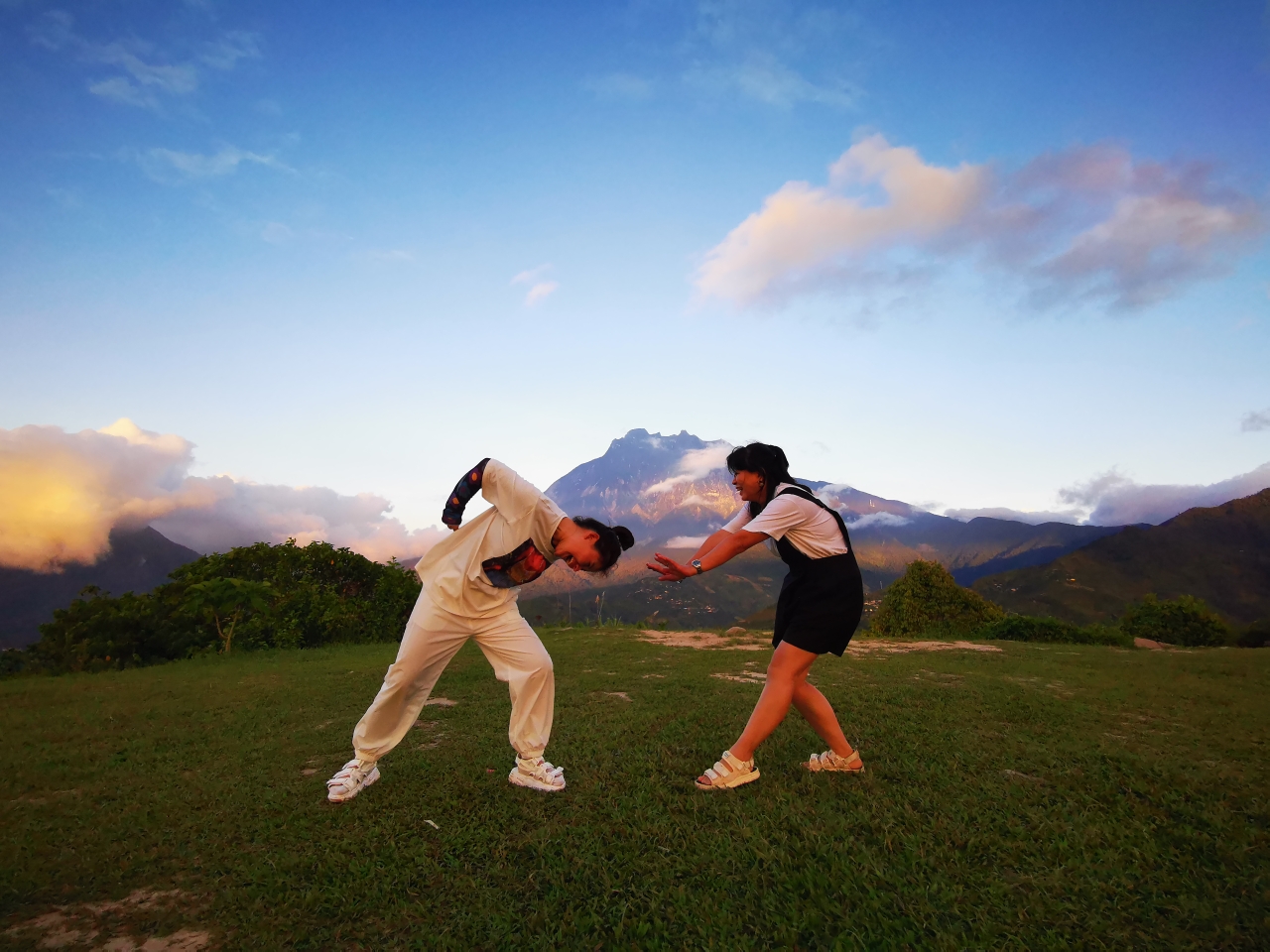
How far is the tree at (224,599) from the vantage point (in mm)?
11984

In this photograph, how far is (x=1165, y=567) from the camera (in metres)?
29.0

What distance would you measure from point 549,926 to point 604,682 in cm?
546

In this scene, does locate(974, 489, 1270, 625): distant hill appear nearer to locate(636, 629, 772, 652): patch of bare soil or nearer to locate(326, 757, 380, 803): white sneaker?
locate(636, 629, 772, 652): patch of bare soil

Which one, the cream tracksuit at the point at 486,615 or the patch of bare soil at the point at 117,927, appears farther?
the cream tracksuit at the point at 486,615

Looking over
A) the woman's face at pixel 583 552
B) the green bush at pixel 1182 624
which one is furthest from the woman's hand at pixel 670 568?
the green bush at pixel 1182 624

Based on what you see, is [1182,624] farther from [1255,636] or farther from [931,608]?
[931,608]

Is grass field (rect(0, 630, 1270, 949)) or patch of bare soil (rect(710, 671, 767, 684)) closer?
grass field (rect(0, 630, 1270, 949))

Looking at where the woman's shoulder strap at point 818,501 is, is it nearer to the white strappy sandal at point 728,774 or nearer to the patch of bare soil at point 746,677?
the white strappy sandal at point 728,774

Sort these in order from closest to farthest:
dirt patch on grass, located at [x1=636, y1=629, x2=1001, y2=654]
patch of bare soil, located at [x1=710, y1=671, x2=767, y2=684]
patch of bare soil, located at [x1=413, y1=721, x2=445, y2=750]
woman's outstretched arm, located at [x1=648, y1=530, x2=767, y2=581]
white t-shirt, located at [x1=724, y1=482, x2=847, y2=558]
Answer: woman's outstretched arm, located at [x1=648, y1=530, x2=767, y2=581] → white t-shirt, located at [x1=724, y1=482, x2=847, y2=558] → patch of bare soil, located at [x1=413, y1=721, x2=445, y2=750] → patch of bare soil, located at [x1=710, y1=671, x2=767, y2=684] → dirt patch on grass, located at [x1=636, y1=629, x2=1001, y2=654]

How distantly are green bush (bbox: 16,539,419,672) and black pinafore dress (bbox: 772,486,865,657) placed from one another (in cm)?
1148

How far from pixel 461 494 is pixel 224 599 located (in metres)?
10.9

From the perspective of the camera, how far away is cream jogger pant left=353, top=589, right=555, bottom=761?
401 cm

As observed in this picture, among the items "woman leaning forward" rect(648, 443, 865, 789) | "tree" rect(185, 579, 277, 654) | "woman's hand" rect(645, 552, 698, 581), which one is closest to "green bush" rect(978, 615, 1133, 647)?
"woman leaning forward" rect(648, 443, 865, 789)

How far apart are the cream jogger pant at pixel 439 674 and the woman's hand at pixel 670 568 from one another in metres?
0.93
